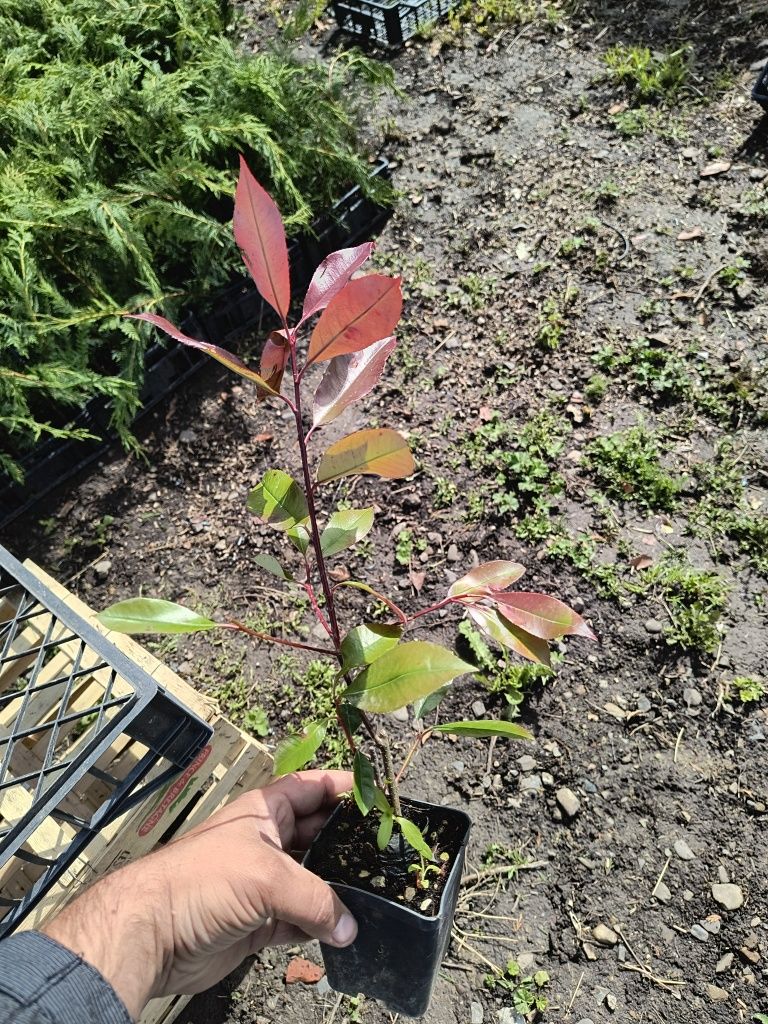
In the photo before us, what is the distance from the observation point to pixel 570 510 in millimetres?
2895

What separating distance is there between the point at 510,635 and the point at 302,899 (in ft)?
2.47

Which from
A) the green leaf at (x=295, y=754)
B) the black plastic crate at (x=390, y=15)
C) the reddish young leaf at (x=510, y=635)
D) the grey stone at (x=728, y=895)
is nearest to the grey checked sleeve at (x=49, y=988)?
the green leaf at (x=295, y=754)

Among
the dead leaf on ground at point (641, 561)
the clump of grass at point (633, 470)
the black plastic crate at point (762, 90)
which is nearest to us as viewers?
the dead leaf on ground at point (641, 561)

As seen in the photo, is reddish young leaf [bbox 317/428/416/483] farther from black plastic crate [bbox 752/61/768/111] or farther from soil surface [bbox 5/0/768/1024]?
black plastic crate [bbox 752/61/768/111]

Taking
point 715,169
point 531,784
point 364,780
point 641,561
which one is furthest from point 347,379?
point 715,169

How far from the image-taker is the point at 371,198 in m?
3.81

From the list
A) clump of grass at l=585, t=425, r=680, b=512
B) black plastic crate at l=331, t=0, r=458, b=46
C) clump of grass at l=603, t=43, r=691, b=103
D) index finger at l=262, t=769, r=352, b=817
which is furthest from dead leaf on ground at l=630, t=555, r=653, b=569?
black plastic crate at l=331, t=0, r=458, b=46

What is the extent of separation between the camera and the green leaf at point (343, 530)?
55.1 inches

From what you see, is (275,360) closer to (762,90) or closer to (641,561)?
(641,561)

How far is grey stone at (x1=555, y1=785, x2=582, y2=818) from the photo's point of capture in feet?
7.65

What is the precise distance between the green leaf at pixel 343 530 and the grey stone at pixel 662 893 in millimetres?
1636

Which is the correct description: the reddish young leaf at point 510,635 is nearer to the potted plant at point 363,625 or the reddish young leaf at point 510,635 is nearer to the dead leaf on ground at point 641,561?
the potted plant at point 363,625

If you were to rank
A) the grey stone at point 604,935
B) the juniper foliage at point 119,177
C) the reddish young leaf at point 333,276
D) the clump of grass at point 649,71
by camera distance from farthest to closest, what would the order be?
the clump of grass at point 649,71 < the juniper foliage at point 119,177 < the grey stone at point 604,935 < the reddish young leaf at point 333,276

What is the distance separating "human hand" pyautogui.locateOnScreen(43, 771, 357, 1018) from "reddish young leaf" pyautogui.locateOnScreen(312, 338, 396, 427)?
948 mm
